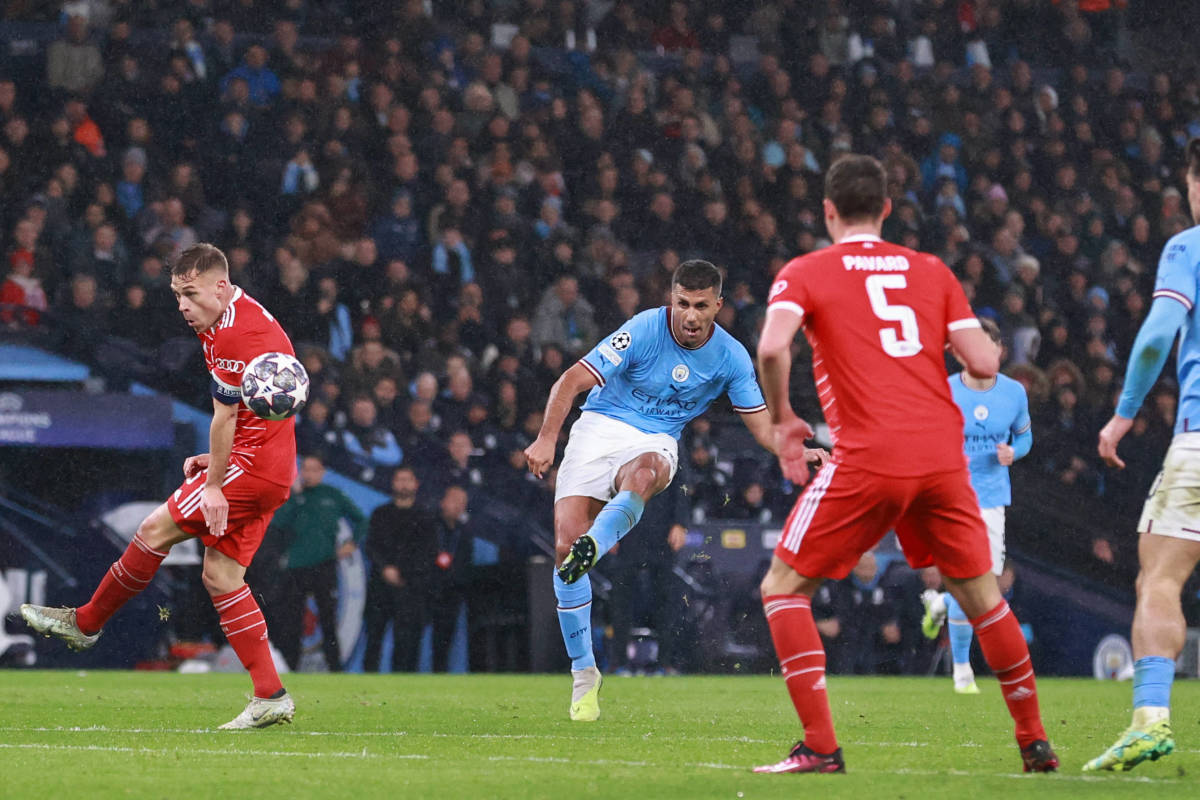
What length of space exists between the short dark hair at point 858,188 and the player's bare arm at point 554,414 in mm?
3014

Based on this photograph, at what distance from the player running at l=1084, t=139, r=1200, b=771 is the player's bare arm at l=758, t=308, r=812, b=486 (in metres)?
1.37

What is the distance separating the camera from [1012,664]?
5828 mm

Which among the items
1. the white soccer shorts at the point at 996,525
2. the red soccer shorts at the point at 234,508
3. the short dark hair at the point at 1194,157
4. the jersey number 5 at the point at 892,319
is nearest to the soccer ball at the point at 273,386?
the red soccer shorts at the point at 234,508

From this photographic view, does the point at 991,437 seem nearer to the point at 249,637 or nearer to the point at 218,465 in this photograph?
the point at 249,637

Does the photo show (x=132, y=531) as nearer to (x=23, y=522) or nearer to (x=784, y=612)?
(x=23, y=522)

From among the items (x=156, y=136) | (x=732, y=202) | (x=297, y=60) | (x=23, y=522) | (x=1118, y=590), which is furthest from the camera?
(x=732, y=202)

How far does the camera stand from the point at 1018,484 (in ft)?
55.7

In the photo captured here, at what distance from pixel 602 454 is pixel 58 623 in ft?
10.1

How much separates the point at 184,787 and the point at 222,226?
12461 millimetres

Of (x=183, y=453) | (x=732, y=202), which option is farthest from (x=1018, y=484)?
(x=183, y=453)

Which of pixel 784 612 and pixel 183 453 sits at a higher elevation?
pixel 183 453

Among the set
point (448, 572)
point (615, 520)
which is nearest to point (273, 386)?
point (615, 520)

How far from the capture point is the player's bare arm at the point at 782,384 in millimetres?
5484

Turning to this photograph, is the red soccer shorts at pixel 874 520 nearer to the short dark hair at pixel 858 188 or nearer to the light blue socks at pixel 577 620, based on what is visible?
the short dark hair at pixel 858 188
